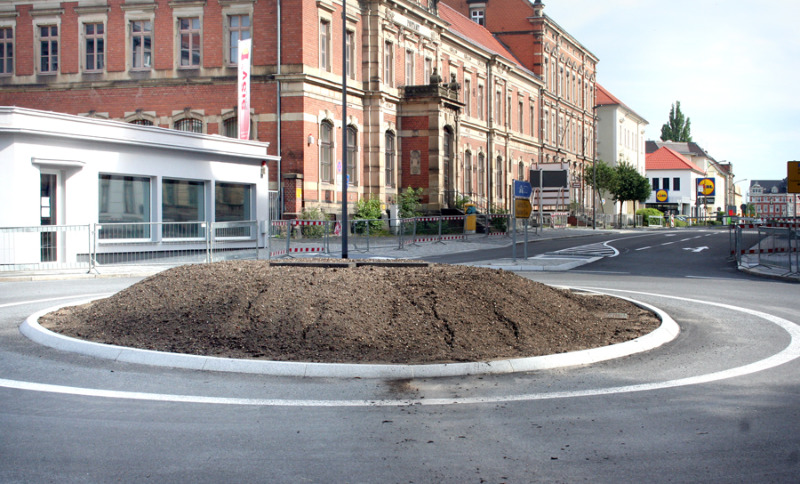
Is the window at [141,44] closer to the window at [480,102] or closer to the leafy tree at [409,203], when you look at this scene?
the leafy tree at [409,203]

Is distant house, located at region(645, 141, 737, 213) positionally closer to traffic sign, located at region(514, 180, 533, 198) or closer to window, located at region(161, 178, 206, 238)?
traffic sign, located at region(514, 180, 533, 198)

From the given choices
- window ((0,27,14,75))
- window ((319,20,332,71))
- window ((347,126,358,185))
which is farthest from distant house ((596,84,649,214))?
window ((0,27,14,75))

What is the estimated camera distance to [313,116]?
117 ft

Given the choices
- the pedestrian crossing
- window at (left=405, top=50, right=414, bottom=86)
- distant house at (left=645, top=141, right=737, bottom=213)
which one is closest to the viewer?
the pedestrian crossing

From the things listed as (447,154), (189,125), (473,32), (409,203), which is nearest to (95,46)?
(189,125)

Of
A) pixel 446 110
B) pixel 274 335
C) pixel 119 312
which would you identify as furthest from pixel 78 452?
pixel 446 110

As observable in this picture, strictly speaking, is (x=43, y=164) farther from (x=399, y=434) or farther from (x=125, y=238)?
(x=399, y=434)

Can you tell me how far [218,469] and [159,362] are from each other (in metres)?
3.35

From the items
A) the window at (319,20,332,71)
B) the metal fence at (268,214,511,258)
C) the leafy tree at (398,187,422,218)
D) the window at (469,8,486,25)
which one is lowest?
the metal fence at (268,214,511,258)

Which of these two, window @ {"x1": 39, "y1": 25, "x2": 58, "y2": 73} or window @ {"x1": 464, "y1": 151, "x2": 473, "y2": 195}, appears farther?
window @ {"x1": 464, "y1": 151, "x2": 473, "y2": 195}

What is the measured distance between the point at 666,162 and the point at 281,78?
90.7m

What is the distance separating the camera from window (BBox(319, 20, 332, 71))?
3653 centimetres

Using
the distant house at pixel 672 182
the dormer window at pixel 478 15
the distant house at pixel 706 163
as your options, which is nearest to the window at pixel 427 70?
the dormer window at pixel 478 15

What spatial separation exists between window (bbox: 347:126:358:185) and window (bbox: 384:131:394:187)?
2690 millimetres
